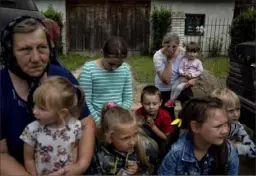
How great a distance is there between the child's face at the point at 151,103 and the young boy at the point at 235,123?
0.51 meters

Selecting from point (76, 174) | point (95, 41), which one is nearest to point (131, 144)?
point (76, 174)

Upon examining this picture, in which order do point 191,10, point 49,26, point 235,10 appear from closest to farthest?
point 49,26 → point 191,10 → point 235,10

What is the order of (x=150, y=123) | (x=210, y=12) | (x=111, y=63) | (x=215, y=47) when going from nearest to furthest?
(x=111, y=63) < (x=150, y=123) < (x=215, y=47) < (x=210, y=12)

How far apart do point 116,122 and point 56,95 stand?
1.55ft

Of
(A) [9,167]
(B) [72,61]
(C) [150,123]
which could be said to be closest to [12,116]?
(A) [9,167]

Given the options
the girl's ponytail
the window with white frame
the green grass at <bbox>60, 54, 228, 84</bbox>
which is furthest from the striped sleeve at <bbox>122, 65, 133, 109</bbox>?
the window with white frame

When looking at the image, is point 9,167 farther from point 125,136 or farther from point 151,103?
point 151,103

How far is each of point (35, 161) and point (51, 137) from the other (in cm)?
17

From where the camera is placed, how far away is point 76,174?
193cm

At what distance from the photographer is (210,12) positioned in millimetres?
14109

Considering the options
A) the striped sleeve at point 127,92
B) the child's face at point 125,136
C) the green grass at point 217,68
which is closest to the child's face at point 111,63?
the striped sleeve at point 127,92

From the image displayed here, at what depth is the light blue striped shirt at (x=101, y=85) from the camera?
9.18ft

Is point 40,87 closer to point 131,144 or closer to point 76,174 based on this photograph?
point 76,174

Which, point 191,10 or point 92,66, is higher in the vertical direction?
point 191,10
